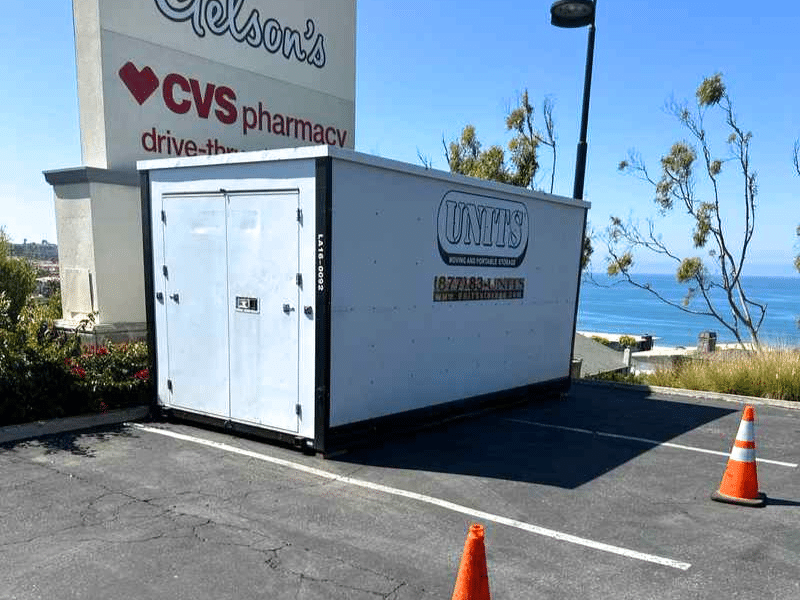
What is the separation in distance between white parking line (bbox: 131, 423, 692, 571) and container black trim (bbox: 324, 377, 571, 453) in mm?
456

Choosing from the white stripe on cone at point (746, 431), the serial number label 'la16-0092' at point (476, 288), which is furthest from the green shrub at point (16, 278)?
the white stripe on cone at point (746, 431)

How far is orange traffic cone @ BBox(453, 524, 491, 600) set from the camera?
2.79 m

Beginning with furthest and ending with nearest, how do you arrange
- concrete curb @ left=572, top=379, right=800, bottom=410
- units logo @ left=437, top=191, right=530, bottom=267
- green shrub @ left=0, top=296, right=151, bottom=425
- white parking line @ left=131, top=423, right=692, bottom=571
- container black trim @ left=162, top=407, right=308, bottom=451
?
concrete curb @ left=572, top=379, right=800, bottom=410, units logo @ left=437, top=191, right=530, bottom=267, green shrub @ left=0, top=296, right=151, bottom=425, container black trim @ left=162, top=407, right=308, bottom=451, white parking line @ left=131, top=423, right=692, bottom=571

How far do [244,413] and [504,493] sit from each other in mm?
2890

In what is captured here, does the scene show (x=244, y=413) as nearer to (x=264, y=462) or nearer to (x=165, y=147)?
(x=264, y=462)

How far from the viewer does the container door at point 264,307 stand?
237 inches

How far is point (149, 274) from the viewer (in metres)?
7.14

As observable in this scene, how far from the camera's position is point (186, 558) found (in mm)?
3809

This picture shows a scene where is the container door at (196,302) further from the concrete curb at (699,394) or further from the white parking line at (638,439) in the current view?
the concrete curb at (699,394)

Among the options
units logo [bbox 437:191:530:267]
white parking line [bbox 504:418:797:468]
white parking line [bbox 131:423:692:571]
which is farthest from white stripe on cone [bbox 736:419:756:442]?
units logo [bbox 437:191:530:267]

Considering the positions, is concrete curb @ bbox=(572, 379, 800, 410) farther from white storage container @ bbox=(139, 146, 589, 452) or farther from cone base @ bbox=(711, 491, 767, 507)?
cone base @ bbox=(711, 491, 767, 507)

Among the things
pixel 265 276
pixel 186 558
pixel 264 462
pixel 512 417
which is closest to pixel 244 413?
pixel 264 462

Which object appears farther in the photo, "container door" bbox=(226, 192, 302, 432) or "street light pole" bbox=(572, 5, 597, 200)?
"street light pole" bbox=(572, 5, 597, 200)

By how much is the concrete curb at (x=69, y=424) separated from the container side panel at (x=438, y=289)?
2.80m
